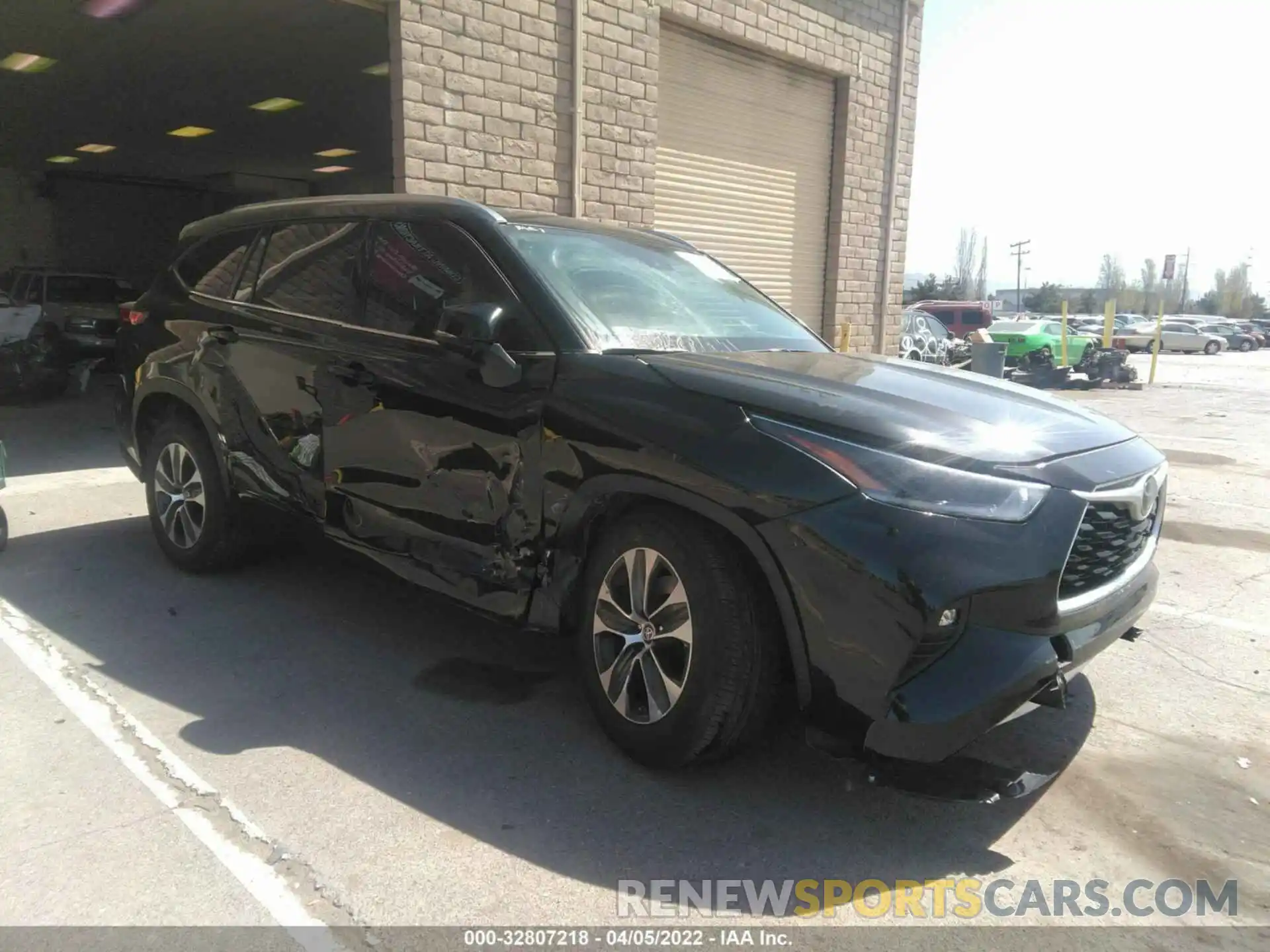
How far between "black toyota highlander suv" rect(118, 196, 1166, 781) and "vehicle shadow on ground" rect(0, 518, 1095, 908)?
27 centimetres

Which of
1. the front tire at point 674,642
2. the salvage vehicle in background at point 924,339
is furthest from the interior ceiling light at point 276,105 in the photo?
the front tire at point 674,642

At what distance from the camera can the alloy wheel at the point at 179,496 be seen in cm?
482

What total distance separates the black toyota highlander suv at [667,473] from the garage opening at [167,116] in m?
2.26

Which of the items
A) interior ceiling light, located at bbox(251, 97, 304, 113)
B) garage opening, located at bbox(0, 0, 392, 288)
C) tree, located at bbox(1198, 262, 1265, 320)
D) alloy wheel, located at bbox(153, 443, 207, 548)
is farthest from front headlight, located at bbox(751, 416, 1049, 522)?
tree, located at bbox(1198, 262, 1265, 320)

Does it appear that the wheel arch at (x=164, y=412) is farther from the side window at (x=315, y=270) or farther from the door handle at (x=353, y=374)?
the door handle at (x=353, y=374)

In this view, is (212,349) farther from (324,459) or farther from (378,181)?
(378,181)

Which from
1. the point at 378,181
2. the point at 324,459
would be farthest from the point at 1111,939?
the point at 378,181

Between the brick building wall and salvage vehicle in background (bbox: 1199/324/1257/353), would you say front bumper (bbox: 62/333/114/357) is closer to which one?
the brick building wall

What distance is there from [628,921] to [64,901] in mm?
1502

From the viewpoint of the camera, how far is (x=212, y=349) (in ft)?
15.2

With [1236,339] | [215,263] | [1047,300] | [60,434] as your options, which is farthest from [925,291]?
[215,263]

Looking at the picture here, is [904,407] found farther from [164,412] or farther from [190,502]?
[164,412]

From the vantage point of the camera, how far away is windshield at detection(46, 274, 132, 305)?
15.0m

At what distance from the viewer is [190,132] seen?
1786 centimetres
